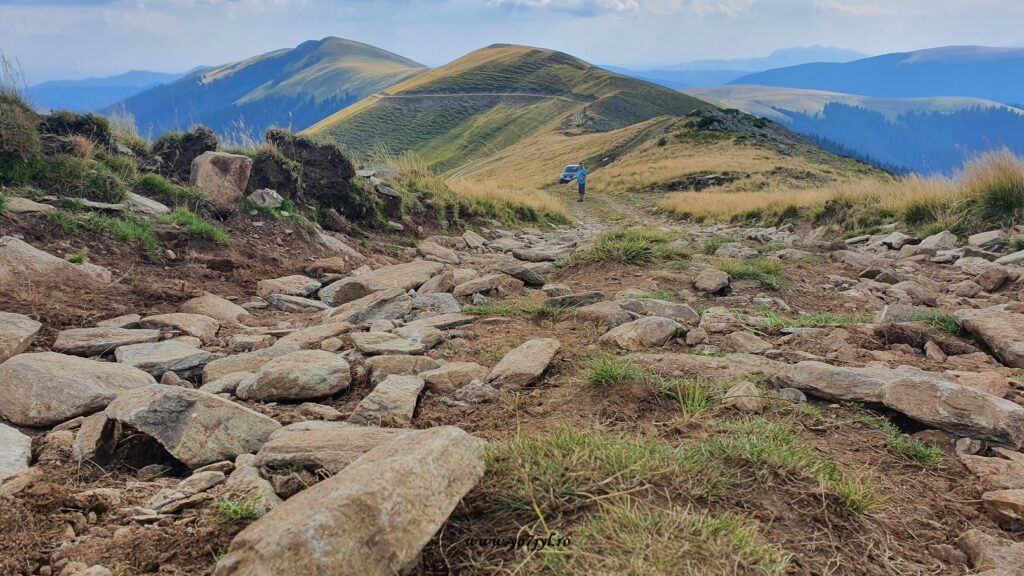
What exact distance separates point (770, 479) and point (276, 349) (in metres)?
3.79

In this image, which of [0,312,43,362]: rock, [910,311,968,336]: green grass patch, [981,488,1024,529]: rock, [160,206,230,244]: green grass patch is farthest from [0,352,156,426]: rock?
[910,311,968,336]: green grass patch

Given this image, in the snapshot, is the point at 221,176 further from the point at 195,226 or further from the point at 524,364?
the point at 524,364

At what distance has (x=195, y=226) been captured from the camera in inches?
306

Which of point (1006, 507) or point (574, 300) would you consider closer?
point (1006, 507)

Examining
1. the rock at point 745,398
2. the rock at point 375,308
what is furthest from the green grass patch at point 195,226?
the rock at point 745,398

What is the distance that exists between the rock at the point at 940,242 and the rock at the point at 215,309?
10.2 metres

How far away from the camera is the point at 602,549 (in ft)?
6.19

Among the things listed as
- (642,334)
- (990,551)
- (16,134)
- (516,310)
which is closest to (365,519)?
(990,551)

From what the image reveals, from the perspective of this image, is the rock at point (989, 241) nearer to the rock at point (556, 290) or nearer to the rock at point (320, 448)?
the rock at point (556, 290)

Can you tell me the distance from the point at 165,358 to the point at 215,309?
5.69 feet

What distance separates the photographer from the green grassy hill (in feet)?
290

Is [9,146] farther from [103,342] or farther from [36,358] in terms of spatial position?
[36,358]

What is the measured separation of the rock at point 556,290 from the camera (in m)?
6.81

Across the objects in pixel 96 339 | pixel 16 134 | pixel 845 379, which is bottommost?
pixel 845 379
